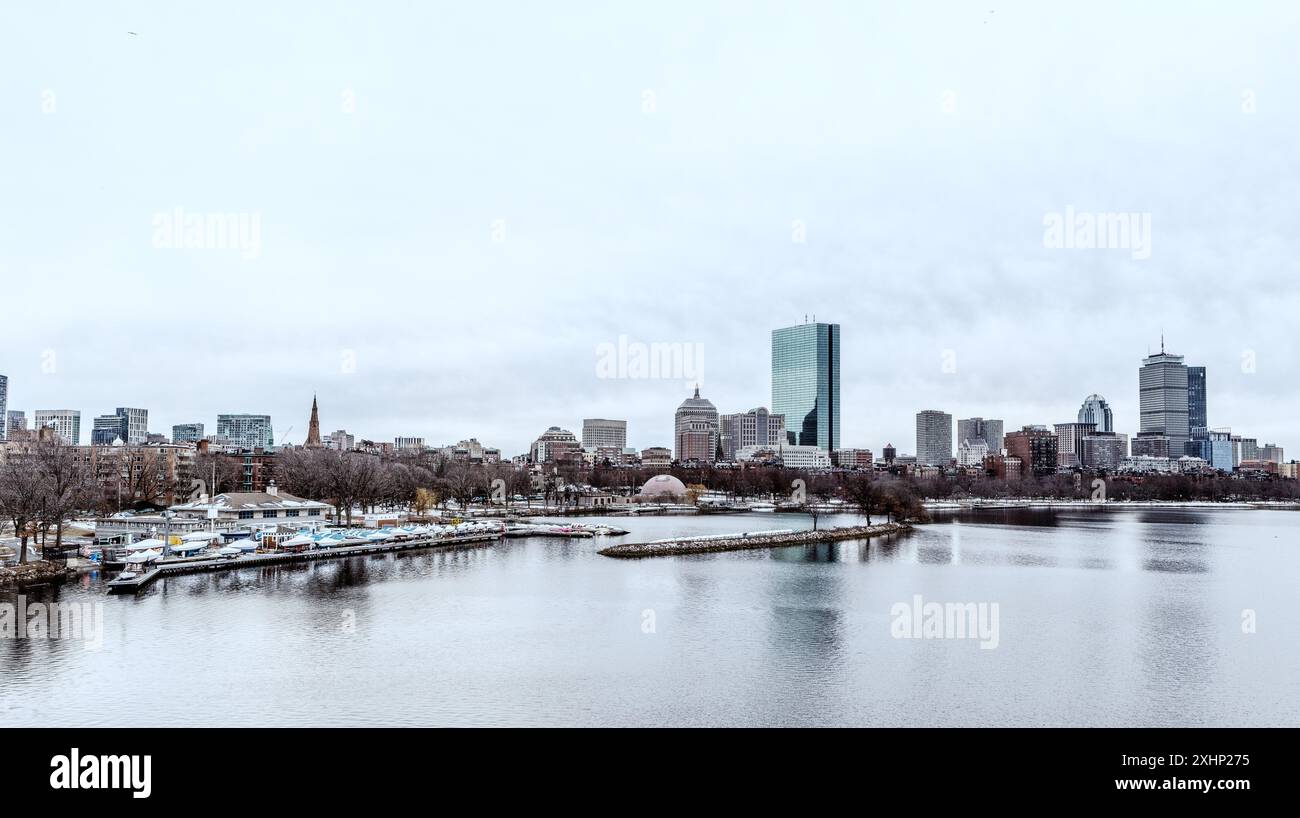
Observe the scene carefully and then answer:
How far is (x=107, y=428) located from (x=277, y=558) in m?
142

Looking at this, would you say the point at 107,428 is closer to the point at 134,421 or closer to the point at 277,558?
the point at 134,421

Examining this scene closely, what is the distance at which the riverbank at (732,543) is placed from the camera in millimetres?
40625

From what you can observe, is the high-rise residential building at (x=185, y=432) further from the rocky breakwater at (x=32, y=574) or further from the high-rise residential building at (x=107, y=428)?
the rocky breakwater at (x=32, y=574)

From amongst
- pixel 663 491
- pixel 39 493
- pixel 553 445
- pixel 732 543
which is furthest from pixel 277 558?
pixel 553 445

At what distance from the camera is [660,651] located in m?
19.6

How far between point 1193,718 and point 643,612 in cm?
1318

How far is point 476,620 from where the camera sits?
23312 millimetres

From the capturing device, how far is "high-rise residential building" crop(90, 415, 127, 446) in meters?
142

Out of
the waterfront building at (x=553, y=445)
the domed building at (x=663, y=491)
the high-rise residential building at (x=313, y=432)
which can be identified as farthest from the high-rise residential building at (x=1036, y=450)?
the high-rise residential building at (x=313, y=432)

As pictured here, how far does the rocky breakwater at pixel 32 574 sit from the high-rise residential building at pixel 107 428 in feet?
404

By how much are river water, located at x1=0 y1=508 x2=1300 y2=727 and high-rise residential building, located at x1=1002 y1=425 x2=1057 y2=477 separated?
495 ft

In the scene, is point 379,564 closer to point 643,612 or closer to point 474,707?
point 643,612

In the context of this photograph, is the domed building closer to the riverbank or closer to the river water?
the riverbank
